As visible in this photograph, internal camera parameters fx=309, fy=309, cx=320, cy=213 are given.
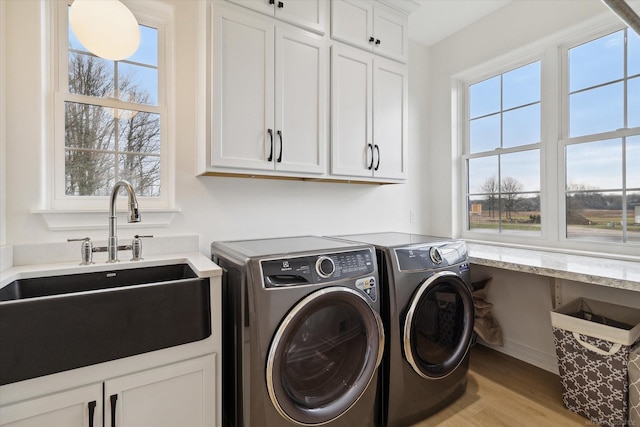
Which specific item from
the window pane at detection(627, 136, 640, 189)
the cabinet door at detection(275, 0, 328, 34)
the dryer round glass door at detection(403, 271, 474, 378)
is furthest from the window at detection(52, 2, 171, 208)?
the window pane at detection(627, 136, 640, 189)

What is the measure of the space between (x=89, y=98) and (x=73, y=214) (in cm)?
64

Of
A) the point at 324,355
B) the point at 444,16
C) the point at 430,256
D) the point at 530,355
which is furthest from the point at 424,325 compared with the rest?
the point at 444,16

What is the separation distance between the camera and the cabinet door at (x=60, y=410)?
3.29ft

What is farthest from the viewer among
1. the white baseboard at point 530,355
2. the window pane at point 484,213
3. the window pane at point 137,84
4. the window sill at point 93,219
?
the window pane at point 484,213

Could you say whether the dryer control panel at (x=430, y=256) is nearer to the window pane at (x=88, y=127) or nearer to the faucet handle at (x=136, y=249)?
the faucet handle at (x=136, y=249)

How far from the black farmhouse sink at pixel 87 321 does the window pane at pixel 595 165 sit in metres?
2.52

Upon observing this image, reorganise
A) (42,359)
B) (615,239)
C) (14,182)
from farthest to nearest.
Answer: (615,239) < (14,182) < (42,359)

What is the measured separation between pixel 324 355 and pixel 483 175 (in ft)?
7.35

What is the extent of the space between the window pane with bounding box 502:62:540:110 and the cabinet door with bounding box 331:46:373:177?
1290 millimetres

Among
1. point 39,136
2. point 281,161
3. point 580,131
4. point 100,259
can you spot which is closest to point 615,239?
point 580,131

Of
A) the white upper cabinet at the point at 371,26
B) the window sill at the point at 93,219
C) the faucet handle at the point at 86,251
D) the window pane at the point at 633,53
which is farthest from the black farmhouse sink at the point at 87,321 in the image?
the window pane at the point at 633,53

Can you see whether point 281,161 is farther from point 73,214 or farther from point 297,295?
point 73,214

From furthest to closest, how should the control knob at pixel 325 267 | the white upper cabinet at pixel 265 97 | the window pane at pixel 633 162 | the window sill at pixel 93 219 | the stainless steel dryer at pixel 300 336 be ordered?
the window pane at pixel 633 162
the white upper cabinet at pixel 265 97
the window sill at pixel 93 219
the control knob at pixel 325 267
the stainless steel dryer at pixel 300 336

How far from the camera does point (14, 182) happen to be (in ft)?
4.89
